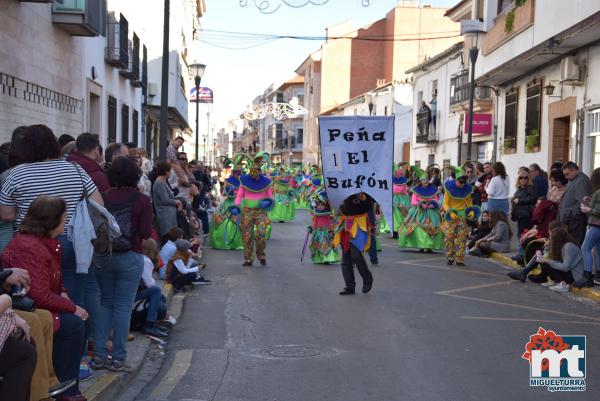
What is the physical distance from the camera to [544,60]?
20.0m

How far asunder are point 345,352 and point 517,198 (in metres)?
8.55

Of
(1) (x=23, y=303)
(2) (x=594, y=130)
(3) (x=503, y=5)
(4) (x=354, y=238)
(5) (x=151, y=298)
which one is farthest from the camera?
(3) (x=503, y=5)

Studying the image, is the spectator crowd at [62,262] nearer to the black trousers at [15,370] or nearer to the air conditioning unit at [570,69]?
the black trousers at [15,370]

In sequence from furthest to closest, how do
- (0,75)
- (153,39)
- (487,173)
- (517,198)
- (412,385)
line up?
(153,39) → (487,173) → (517,198) → (0,75) → (412,385)

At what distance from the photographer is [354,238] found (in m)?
10.9

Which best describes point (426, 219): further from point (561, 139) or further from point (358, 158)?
point (358, 158)

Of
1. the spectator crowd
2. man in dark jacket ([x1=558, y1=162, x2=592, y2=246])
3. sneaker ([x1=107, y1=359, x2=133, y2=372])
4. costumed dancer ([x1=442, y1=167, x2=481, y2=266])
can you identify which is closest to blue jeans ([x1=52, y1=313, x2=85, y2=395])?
the spectator crowd

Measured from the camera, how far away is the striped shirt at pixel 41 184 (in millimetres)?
5750

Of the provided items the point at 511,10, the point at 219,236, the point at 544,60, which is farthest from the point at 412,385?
the point at 511,10

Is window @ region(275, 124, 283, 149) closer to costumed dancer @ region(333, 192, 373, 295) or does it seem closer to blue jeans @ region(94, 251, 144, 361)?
costumed dancer @ region(333, 192, 373, 295)

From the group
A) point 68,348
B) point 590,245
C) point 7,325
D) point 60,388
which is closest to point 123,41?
point 590,245

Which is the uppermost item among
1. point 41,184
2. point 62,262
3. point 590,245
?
point 41,184

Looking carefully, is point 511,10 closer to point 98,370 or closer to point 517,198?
point 517,198

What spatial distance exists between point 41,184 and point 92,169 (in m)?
0.89
